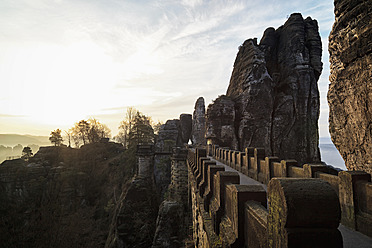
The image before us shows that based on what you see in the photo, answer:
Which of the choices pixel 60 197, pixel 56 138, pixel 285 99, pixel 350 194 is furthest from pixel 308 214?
pixel 56 138

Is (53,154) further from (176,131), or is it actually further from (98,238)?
(176,131)

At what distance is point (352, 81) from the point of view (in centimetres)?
937

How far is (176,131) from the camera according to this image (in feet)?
129

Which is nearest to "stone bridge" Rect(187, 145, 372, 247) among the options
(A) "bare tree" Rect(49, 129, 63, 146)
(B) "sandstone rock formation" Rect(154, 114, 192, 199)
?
(B) "sandstone rock formation" Rect(154, 114, 192, 199)

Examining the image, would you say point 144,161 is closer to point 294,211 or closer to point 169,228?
Answer: point 169,228

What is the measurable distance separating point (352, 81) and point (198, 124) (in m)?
38.1

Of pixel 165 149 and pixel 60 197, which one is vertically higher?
pixel 165 149

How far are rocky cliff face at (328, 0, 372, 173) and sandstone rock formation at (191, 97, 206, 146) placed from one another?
113ft

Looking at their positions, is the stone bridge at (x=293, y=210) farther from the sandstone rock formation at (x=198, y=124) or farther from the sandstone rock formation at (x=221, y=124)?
the sandstone rock formation at (x=198, y=124)

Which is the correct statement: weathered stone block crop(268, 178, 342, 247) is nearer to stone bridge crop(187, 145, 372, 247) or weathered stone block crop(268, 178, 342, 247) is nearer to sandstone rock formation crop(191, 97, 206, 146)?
stone bridge crop(187, 145, 372, 247)

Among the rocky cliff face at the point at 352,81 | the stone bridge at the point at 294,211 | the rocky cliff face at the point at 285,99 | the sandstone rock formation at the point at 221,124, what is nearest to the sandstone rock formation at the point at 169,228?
the stone bridge at the point at 294,211

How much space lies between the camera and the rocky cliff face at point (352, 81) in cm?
846

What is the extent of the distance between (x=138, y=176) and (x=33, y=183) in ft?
77.2

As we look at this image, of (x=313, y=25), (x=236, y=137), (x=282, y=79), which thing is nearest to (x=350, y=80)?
(x=236, y=137)
